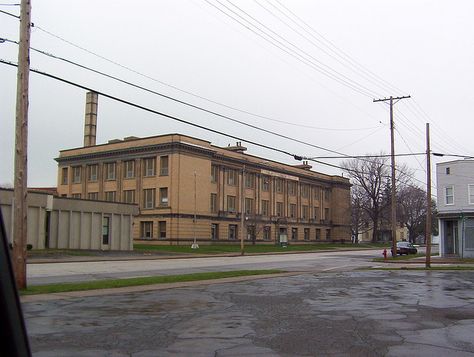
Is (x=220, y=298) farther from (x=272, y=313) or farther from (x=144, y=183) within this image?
(x=144, y=183)

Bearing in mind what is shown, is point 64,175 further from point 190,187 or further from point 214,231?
point 214,231

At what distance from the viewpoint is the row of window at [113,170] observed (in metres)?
68.9

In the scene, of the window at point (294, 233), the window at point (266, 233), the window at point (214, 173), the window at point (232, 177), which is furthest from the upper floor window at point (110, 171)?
the window at point (294, 233)

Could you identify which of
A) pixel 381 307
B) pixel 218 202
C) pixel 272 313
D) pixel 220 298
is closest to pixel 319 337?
pixel 272 313

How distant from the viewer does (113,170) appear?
75.2 m

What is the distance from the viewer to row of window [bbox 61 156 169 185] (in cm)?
6894

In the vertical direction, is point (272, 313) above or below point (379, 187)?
below

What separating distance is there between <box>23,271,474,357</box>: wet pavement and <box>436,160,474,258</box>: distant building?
102 ft

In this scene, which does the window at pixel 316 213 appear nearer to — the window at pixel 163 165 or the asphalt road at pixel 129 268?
the window at pixel 163 165

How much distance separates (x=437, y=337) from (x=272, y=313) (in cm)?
410

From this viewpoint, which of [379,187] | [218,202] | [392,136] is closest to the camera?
[392,136]

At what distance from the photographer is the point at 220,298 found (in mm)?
15570

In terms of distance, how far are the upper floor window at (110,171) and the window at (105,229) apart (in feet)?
81.0

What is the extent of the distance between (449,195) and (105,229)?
105ft
